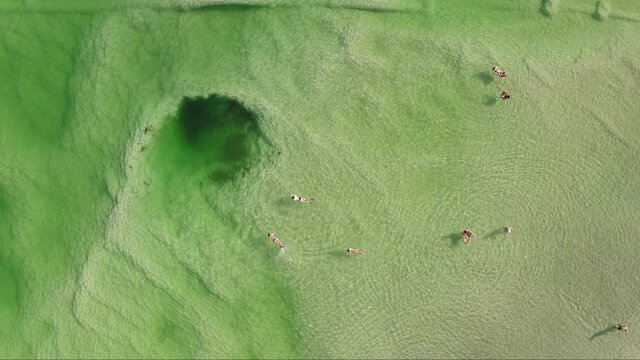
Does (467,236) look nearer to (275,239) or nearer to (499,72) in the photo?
(499,72)

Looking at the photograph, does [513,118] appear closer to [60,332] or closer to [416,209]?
[416,209]

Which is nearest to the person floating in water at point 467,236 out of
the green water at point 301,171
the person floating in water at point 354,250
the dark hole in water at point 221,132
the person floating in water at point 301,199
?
the green water at point 301,171

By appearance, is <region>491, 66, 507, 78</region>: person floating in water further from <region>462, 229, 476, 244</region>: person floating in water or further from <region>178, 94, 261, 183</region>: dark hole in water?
<region>178, 94, 261, 183</region>: dark hole in water

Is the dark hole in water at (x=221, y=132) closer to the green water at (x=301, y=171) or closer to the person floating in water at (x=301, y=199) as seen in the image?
the green water at (x=301, y=171)

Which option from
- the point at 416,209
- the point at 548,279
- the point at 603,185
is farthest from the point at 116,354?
the point at 603,185

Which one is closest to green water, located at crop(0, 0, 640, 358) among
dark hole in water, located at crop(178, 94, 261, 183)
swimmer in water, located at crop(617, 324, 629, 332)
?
dark hole in water, located at crop(178, 94, 261, 183)

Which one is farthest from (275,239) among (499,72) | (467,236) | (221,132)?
(499,72)

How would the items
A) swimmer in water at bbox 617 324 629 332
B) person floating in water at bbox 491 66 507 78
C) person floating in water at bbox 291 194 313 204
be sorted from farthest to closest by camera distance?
swimmer in water at bbox 617 324 629 332 → person floating in water at bbox 491 66 507 78 → person floating in water at bbox 291 194 313 204
